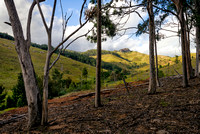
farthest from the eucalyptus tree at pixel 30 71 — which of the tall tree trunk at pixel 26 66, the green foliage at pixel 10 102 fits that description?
the green foliage at pixel 10 102

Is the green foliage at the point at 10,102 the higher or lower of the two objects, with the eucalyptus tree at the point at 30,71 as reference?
lower

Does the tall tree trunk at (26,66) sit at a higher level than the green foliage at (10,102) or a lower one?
higher

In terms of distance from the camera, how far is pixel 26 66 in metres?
4.48

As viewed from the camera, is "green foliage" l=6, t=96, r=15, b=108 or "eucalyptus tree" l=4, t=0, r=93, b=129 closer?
"eucalyptus tree" l=4, t=0, r=93, b=129

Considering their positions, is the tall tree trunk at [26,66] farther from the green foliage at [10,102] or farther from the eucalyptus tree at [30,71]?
the green foliage at [10,102]

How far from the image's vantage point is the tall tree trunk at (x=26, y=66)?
4.47 m

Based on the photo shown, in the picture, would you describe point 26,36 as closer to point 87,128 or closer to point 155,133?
point 87,128

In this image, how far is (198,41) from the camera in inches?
458

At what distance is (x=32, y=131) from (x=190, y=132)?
478 centimetres

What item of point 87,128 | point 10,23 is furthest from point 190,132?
point 10,23

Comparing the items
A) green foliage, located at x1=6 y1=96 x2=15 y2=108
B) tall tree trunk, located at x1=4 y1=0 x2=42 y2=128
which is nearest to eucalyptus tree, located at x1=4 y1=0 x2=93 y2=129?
tall tree trunk, located at x1=4 y1=0 x2=42 y2=128

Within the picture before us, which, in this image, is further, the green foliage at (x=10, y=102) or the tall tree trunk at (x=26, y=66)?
the green foliage at (x=10, y=102)

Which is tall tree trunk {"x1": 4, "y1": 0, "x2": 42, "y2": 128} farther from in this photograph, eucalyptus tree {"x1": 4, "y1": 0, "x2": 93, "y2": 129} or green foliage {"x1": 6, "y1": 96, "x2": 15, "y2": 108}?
green foliage {"x1": 6, "y1": 96, "x2": 15, "y2": 108}

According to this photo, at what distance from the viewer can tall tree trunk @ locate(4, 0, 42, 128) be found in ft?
14.7
